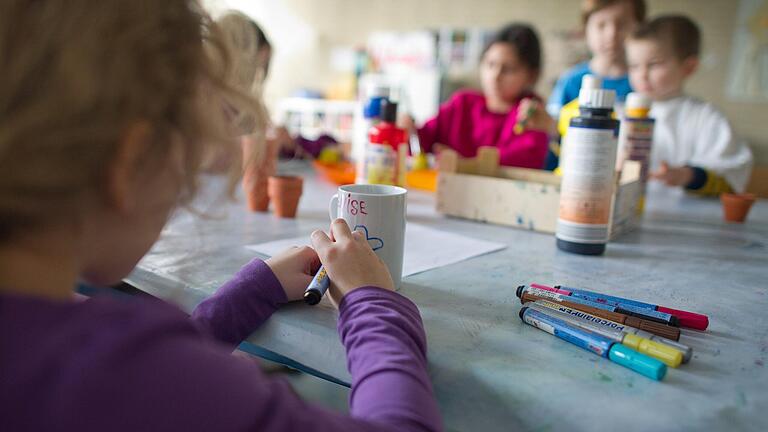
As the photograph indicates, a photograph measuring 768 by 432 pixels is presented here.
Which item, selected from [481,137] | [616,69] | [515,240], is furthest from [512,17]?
[515,240]

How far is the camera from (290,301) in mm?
625

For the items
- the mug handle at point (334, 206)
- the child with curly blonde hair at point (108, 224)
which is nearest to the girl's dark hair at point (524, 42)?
the mug handle at point (334, 206)

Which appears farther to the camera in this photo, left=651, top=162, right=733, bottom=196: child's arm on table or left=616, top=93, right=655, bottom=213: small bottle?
left=651, top=162, right=733, bottom=196: child's arm on table

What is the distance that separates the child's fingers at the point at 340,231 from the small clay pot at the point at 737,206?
96 centimetres

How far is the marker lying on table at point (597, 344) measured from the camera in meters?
0.47

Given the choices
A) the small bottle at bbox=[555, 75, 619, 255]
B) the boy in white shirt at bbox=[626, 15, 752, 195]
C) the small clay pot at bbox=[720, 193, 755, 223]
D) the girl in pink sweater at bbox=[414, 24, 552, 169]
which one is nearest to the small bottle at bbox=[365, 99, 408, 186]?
the small bottle at bbox=[555, 75, 619, 255]

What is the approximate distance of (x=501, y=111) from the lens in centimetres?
186

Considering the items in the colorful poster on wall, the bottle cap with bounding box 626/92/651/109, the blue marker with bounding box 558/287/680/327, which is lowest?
the blue marker with bounding box 558/287/680/327

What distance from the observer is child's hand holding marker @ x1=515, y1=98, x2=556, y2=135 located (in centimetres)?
144

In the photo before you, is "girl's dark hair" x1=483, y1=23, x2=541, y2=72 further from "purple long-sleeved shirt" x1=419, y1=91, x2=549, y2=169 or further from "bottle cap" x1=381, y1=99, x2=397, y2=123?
"bottle cap" x1=381, y1=99, x2=397, y2=123

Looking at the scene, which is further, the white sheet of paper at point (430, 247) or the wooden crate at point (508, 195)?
the wooden crate at point (508, 195)

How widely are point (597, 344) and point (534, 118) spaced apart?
1041 mm

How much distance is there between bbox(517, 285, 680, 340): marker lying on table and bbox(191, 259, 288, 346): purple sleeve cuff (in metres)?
0.27

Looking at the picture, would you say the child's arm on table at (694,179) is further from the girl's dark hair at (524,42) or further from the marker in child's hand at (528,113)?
the girl's dark hair at (524,42)
